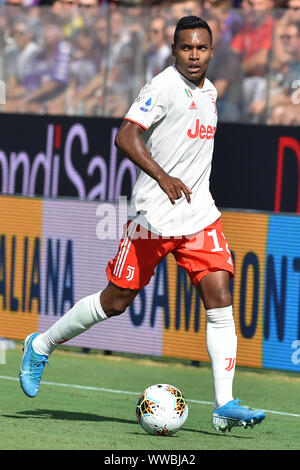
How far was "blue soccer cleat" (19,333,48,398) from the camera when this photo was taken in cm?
693

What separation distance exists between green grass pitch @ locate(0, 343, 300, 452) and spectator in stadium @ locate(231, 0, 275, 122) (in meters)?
3.16

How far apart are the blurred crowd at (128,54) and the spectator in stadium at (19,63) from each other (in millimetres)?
12

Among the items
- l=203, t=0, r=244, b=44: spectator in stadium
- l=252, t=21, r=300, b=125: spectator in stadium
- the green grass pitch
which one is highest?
l=203, t=0, r=244, b=44: spectator in stadium

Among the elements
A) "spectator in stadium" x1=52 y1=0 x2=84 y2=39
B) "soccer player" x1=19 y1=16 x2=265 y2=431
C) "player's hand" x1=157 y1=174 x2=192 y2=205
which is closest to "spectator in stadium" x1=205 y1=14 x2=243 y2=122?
"spectator in stadium" x1=52 y1=0 x2=84 y2=39

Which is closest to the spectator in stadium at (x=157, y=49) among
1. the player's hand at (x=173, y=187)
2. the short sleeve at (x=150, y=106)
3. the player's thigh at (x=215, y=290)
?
the short sleeve at (x=150, y=106)

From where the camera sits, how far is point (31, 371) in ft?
22.9

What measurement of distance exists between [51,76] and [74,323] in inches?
268

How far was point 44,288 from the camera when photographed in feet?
35.7

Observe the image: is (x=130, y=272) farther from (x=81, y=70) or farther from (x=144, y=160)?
(x=81, y=70)

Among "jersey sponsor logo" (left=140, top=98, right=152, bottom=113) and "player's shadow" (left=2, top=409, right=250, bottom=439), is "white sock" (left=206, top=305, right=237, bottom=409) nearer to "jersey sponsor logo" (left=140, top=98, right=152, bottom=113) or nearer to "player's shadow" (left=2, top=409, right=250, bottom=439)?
"player's shadow" (left=2, top=409, right=250, bottom=439)

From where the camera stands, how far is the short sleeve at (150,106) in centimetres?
639

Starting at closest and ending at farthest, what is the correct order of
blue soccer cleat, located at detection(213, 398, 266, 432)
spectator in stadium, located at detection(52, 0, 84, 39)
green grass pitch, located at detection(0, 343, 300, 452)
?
green grass pitch, located at detection(0, 343, 300, 452) < blue soccer cleat, located at detection(213, 398, 266, 432) < spectator in stadium, located at detection(52, 0, 84, 39)

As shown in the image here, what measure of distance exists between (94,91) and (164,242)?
21.5 ft

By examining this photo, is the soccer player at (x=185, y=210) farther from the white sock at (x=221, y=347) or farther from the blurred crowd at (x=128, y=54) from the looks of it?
the blurred crowd at (x=128, y=54)
